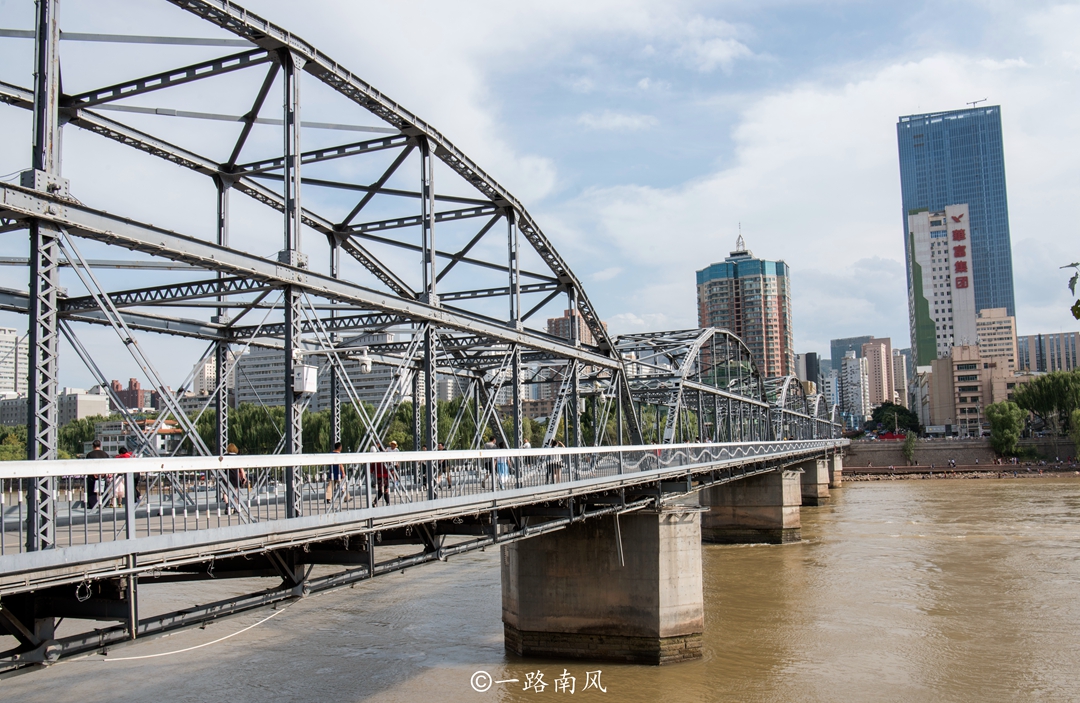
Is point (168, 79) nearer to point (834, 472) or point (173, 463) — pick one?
point (173, 463)

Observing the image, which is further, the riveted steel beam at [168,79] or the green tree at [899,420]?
the green tree at [899,420]

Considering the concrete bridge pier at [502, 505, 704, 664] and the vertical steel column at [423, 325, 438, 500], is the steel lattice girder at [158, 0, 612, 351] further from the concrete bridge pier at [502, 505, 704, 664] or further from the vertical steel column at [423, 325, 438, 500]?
the concrete bridge pier at [502, 505, 704, 664]

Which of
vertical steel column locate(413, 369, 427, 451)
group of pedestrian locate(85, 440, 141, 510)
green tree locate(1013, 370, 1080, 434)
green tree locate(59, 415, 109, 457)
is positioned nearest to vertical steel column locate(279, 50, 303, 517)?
group of pedestrian locate(85, 440, 141, 510)

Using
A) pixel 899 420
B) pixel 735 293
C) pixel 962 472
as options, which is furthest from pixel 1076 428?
pixel 735 293

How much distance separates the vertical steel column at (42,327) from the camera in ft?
31.4

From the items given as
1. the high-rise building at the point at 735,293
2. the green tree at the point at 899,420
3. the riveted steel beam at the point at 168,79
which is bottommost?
the green tree at the point at 899,420

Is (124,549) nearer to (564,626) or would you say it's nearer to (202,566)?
(202,566)

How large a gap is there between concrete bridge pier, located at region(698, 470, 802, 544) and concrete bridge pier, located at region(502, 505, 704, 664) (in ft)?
87.2

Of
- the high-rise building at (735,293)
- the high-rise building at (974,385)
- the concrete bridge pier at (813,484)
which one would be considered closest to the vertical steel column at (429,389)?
the concrete bridge pier at (813,484)

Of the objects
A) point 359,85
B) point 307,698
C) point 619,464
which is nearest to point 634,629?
point 619,464

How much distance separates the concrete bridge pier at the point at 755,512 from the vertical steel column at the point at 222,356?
123 feet

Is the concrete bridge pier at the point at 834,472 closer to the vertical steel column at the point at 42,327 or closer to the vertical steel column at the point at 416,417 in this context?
the vertical steel column at the point at 416,417

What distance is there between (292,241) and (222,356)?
206 inches

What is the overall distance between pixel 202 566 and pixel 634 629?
15.3m
